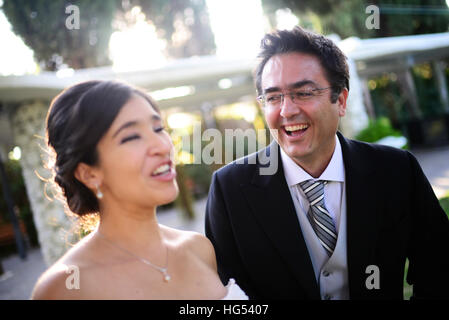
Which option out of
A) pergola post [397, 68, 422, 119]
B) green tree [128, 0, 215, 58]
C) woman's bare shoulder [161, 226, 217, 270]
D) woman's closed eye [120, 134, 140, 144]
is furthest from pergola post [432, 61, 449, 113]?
woman's closed eye [120, 134, 140, 144]

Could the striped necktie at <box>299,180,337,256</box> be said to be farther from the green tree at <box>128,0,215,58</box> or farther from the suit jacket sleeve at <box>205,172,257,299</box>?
the green tree at <box>128,0,215,58</box>

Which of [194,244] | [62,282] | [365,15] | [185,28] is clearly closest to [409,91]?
[365,15]

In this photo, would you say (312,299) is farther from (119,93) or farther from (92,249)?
(119,93)

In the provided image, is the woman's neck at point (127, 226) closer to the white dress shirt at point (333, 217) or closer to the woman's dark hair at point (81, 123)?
the woman's dark hair at point (81, 123)

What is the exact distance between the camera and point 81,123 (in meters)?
1.31

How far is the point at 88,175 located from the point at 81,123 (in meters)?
0.19

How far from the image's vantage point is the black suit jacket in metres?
1.86

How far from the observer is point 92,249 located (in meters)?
1.38

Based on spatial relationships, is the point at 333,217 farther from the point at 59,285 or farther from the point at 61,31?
the point at 61,31

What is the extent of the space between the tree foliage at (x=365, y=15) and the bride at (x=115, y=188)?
14418 mm

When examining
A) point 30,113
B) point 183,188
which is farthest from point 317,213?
point 183,188

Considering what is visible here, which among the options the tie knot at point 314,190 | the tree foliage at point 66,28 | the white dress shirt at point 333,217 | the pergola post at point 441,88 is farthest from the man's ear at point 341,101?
the pergola post at point 441,88
